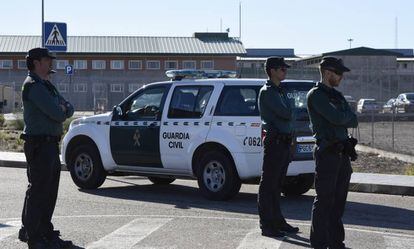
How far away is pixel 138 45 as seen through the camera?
6944cm

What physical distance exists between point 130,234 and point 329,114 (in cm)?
292

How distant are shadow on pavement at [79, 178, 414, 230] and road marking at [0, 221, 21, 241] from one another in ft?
8.42

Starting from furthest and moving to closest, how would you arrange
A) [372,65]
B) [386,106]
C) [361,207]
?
[372,65]
[386,106]
[361,207]

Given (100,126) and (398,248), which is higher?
(100,126)

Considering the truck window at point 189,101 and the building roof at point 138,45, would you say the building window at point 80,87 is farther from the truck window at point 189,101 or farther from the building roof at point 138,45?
the truck window at point 189,101

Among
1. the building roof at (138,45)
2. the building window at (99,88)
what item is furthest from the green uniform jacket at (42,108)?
the building roof at (138,45)

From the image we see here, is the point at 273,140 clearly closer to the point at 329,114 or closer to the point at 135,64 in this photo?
the point at 329,114

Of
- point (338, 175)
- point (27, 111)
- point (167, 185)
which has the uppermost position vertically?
point (27, 111)

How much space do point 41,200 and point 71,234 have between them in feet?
4.08

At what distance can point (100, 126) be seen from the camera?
12.1 meters

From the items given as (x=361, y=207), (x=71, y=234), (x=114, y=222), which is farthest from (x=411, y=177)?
(x=71, y=234)

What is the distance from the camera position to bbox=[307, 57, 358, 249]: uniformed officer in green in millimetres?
6398

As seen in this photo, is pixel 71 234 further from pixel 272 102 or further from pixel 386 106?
pixel 386 106

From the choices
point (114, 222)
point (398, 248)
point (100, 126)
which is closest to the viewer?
point (398, 248)
